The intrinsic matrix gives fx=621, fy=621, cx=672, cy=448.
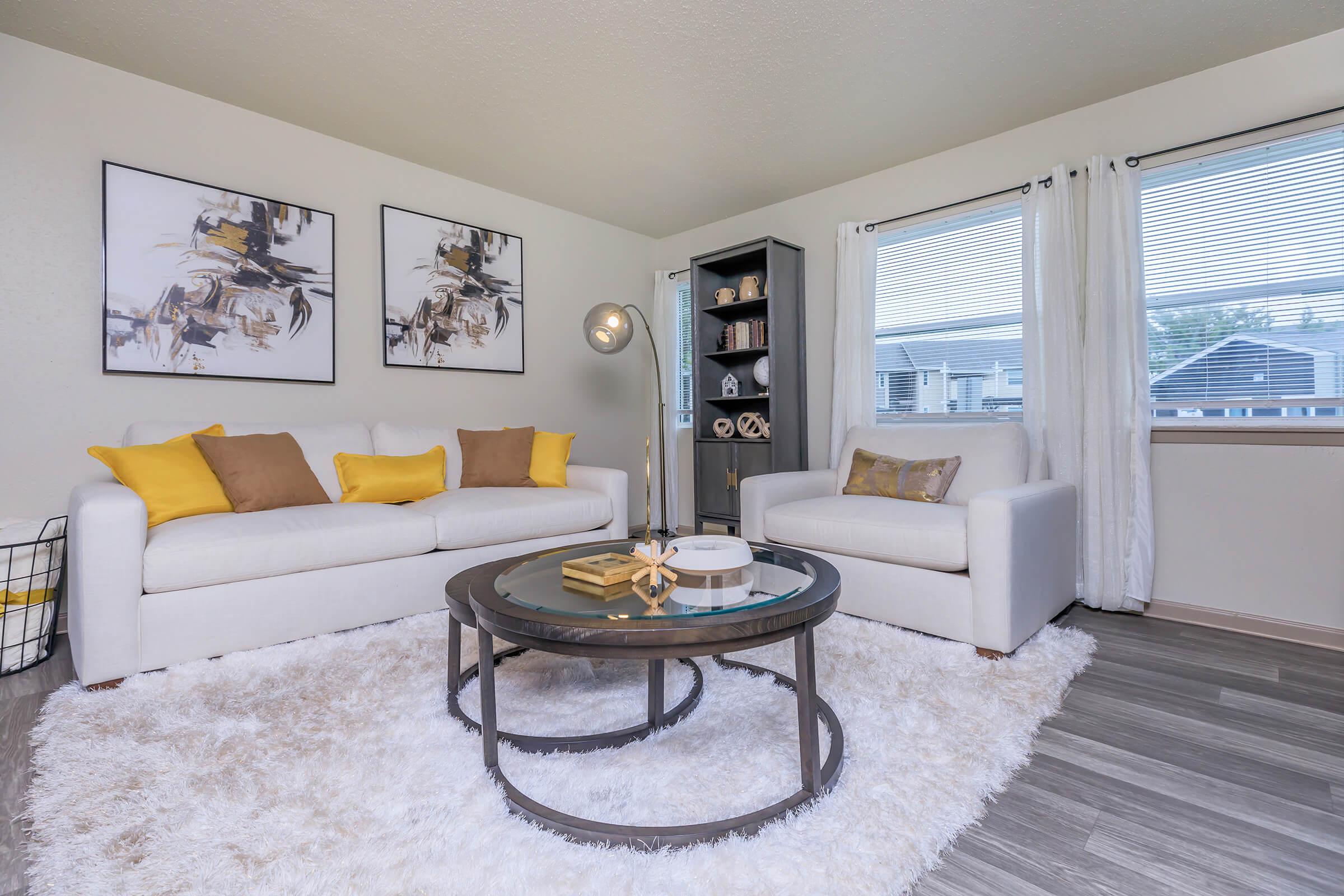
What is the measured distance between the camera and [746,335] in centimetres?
440

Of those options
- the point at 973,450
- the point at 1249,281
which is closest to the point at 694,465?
the point at 973,450

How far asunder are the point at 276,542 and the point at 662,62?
256 centimetres

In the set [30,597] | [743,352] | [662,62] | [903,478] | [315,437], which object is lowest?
[30,597]

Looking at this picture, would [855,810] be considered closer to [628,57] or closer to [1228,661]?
[1228,661]

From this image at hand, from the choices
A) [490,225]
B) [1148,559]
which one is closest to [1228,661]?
[1148,559]

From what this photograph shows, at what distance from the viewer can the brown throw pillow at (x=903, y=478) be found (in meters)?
3.04

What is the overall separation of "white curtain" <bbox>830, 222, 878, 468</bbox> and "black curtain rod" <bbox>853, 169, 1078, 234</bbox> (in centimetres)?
6

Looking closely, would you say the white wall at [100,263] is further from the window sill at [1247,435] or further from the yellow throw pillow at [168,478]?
the window sill at [1247,435]

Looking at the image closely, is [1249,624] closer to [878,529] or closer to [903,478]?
[903,478]

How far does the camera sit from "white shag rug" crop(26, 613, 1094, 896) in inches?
46.5

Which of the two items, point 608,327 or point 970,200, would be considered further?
point 970,200

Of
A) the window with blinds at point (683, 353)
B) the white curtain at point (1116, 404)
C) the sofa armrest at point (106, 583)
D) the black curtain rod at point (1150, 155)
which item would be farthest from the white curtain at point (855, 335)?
the sofa armrest at point (106, 583)

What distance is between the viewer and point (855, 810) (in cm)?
136

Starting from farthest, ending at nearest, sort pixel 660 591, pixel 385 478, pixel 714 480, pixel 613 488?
1. pixel 714 480
2. pixel 613 488
3. pixel 385 478
4. pixel 660 591
